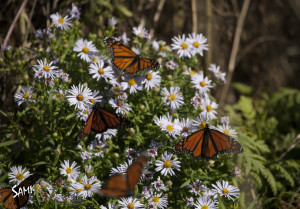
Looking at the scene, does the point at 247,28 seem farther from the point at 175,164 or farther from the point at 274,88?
the point at 175,164

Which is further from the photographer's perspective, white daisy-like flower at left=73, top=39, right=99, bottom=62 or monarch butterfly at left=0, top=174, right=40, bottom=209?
white daisy-like flower at left=73, top=39, right=99, bottom=62

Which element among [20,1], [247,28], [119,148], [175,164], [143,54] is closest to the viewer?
[175,164]

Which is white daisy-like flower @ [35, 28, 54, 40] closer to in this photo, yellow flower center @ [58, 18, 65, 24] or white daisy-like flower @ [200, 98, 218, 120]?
yellow flower center @ [58, 18, 65, 24]

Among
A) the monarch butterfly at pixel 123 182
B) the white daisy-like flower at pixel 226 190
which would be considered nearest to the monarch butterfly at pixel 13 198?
the monarch butterfly at pixel 123 182

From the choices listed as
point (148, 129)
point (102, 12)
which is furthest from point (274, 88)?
point (148, 129)

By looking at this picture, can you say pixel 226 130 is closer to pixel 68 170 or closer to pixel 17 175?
pixel 68 170

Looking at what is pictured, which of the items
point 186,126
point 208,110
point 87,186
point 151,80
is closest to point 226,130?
point 208,110

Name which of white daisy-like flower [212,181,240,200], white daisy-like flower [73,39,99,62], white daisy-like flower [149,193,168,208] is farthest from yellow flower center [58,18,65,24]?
white daisy-like flower [212,181,240,200]
